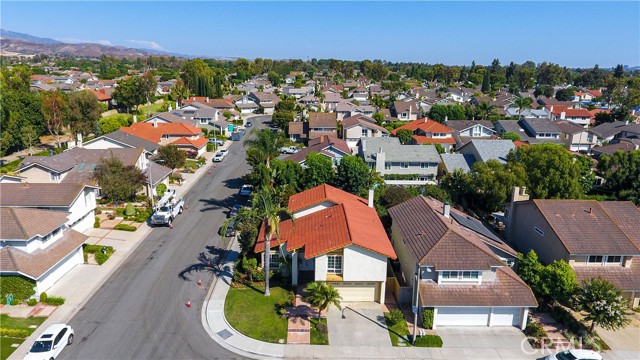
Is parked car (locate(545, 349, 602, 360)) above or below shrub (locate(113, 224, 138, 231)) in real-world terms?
above

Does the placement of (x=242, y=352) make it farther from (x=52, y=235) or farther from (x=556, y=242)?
(x=556, y=242)

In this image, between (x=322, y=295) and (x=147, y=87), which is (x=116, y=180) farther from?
(x=147, y=87)

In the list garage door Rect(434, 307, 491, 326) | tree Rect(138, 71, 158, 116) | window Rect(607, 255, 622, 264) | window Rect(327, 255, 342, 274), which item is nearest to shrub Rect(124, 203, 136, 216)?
window Rect(327, 255, 342, 274)

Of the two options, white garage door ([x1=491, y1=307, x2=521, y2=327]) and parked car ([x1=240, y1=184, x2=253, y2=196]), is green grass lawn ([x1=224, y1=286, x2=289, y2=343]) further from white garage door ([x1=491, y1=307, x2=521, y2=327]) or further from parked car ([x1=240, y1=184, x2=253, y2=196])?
parked car ([x1=240, y1=184, x2=253, y2=196])

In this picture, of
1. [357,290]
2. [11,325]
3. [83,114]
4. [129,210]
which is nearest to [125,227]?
[129,210]

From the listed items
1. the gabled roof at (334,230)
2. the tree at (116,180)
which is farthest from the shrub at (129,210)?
the gabled roof at (334,230)
